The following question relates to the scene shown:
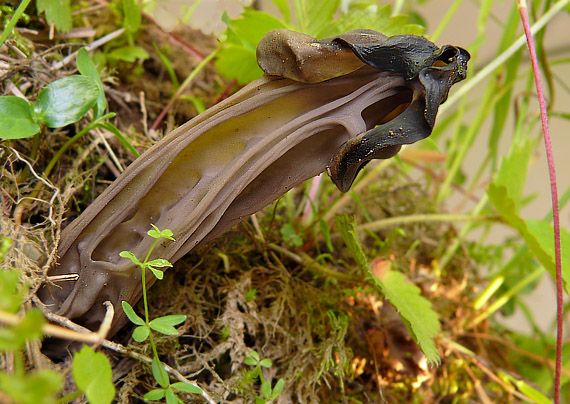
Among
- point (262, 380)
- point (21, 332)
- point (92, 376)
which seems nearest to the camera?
point (21, 332)

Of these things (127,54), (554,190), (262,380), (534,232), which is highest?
(127,54)

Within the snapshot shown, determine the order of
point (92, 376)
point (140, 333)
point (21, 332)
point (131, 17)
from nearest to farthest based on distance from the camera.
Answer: point (21, 332)
point (92, 376)
point (140, 333)
point (131, 17)

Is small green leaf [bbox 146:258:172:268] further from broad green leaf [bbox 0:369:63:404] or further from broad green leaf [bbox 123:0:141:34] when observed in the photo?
broad green leaf [bbox 123:0:141:34]

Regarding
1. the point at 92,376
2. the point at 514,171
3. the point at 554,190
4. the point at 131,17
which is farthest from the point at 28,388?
the point at 514,171

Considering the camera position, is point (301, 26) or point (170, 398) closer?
point (170, 398)

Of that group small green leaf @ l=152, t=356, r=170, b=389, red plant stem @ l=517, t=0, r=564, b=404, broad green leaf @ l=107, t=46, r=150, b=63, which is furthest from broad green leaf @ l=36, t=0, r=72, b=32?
red plant stem @ l=517, t=0, r=564, b=404

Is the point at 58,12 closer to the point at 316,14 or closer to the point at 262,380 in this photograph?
the point at 316,14

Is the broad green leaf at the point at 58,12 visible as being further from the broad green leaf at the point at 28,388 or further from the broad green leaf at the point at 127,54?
the broad green leaf at the point at 28,388
